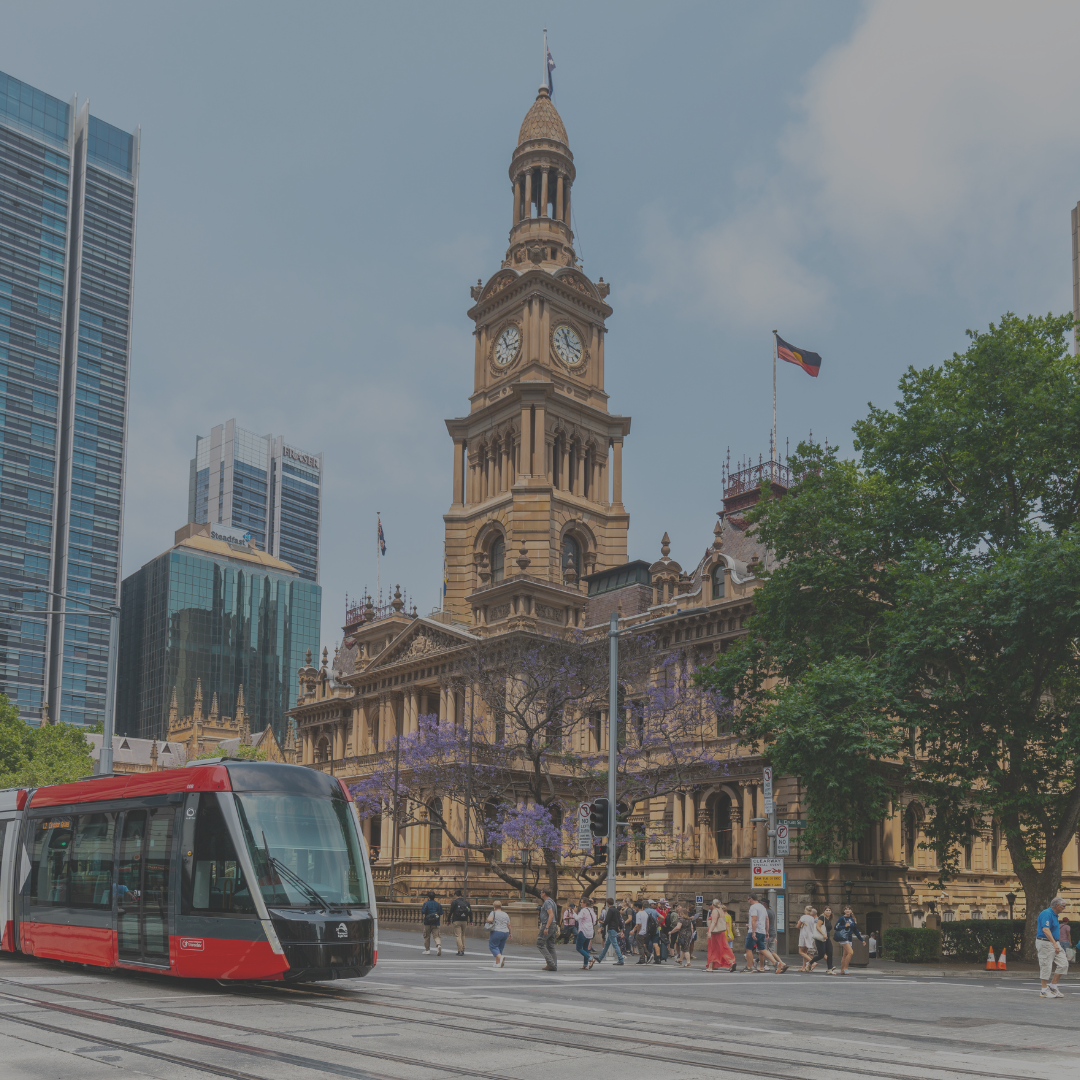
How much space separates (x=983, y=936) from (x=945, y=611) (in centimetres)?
1169

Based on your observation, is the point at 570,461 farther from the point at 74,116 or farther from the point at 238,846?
the point at 74,116

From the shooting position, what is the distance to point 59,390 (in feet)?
488

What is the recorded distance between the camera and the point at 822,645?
35312 millimetres

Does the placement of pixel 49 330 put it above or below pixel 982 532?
above

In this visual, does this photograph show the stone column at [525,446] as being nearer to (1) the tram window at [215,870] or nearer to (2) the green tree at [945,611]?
(2) the green tree at [945,611]

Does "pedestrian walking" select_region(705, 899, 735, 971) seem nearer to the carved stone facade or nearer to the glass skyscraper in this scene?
the carved stone facade

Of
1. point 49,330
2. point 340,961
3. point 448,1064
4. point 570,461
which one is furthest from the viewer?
point 49,330

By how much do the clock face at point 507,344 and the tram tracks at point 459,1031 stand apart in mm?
60877

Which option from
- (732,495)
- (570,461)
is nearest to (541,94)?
(570,461)

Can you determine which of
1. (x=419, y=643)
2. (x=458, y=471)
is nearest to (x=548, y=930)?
(x=419, y=643)

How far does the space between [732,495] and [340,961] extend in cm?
4889

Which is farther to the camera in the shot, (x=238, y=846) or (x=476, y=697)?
(x=476, y=697)

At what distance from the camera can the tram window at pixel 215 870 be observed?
1617 cm

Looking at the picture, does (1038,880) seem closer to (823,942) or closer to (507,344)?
(823,942)
